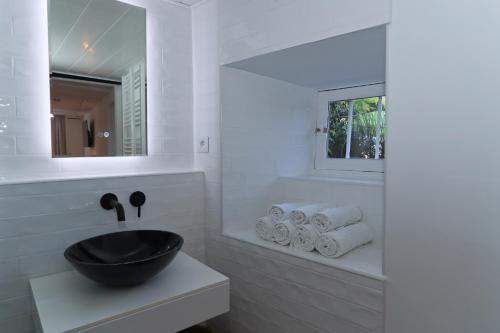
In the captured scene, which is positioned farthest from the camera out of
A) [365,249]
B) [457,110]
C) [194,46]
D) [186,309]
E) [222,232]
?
[194,46]

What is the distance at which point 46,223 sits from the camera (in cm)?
Result: 155

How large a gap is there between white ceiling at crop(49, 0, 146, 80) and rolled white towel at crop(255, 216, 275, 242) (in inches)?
48.5

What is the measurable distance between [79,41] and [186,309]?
59.8 inches

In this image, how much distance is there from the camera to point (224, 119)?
2043mm

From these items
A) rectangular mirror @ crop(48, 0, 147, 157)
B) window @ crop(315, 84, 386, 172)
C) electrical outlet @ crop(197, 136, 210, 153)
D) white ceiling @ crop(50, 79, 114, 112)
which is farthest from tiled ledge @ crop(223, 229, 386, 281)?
white ceiling @ crop(50, 79, 114, 112)

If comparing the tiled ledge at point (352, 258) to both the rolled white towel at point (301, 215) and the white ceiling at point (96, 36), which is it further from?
the white ceiling at point (96, 36)

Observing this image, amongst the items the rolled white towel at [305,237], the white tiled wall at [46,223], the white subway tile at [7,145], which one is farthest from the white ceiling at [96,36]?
the rolled white towel at [305,237]

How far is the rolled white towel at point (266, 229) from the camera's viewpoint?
1869mm

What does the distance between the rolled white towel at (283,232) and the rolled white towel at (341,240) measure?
0.57 feet

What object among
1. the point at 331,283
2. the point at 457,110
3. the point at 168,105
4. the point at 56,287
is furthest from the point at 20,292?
the point at 457,110

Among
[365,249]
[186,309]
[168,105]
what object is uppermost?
[168,105]

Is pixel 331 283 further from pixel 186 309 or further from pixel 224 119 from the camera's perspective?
pixel 224 119

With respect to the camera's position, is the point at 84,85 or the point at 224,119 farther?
the point at 224,119

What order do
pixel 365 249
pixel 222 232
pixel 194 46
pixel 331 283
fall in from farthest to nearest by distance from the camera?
pixel 194 46 → pixel 222 232 → pixel 365 249 → pixel 331 283
